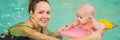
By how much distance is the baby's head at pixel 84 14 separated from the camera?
162 cm

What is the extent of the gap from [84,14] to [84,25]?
0.07 m

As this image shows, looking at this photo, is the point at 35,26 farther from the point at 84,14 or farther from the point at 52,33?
the point at 84,14

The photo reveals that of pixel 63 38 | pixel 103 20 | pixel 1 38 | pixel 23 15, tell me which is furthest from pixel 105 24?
pixel 1 38

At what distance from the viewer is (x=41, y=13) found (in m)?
1.60

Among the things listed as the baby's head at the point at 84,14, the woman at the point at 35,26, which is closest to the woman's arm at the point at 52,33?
the woman at the point at 35,26

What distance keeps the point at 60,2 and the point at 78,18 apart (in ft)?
0.51

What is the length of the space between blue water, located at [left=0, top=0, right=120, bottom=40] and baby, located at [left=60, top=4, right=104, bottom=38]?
3 centimetres

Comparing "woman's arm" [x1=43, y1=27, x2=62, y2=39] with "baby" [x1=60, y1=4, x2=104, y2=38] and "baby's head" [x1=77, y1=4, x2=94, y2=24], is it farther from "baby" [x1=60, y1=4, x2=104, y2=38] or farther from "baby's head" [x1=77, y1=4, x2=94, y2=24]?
"baby's head" [x1=77, y1=4, x2=94, y2=24]

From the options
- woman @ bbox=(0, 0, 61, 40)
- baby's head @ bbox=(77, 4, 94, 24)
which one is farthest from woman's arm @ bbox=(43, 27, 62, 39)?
baby's head @ bbox=(77, 4, 94, 24)

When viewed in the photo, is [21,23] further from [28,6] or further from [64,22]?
[64,22]

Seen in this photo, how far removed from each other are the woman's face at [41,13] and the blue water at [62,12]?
35 mm

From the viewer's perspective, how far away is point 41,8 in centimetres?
159

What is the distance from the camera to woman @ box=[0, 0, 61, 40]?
1.56 metres

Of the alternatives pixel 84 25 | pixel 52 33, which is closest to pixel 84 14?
pixel 84 25
